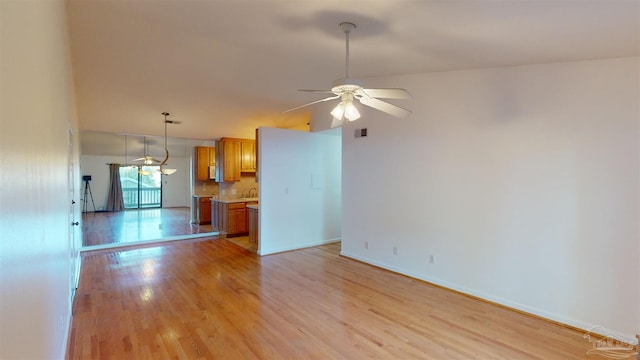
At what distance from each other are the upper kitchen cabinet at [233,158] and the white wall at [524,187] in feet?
13.8

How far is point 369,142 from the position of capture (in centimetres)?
481

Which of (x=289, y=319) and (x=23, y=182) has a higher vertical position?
(x=23, y=182)

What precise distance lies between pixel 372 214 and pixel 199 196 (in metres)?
5.17

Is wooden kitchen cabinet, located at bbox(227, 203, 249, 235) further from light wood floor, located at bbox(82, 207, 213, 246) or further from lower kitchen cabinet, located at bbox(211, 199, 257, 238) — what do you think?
light wood floor, located at bbox(82, 207, 213, 246)

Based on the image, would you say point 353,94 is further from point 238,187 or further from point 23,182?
point 238,187

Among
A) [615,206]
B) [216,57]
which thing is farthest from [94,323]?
[615,206]

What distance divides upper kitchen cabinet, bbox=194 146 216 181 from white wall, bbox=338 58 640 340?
5.06m

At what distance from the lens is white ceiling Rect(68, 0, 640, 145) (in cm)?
223

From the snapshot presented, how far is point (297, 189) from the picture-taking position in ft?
19.0

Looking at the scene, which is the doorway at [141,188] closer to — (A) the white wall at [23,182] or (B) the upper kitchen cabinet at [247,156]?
(B) the upper kitchen cabinet at [247,156]

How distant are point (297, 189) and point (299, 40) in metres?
3.21

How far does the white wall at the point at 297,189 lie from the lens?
17.7ft

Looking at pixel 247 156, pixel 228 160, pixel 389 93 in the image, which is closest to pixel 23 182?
pixel 389 93

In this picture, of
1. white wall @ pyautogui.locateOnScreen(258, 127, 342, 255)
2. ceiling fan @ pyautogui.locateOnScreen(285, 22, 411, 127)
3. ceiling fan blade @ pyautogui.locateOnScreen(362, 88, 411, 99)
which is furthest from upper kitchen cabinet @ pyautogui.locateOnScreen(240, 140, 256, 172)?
ceiling fan blade @ pyautogui.locateOnScreen(362, 88, 411, 99)
